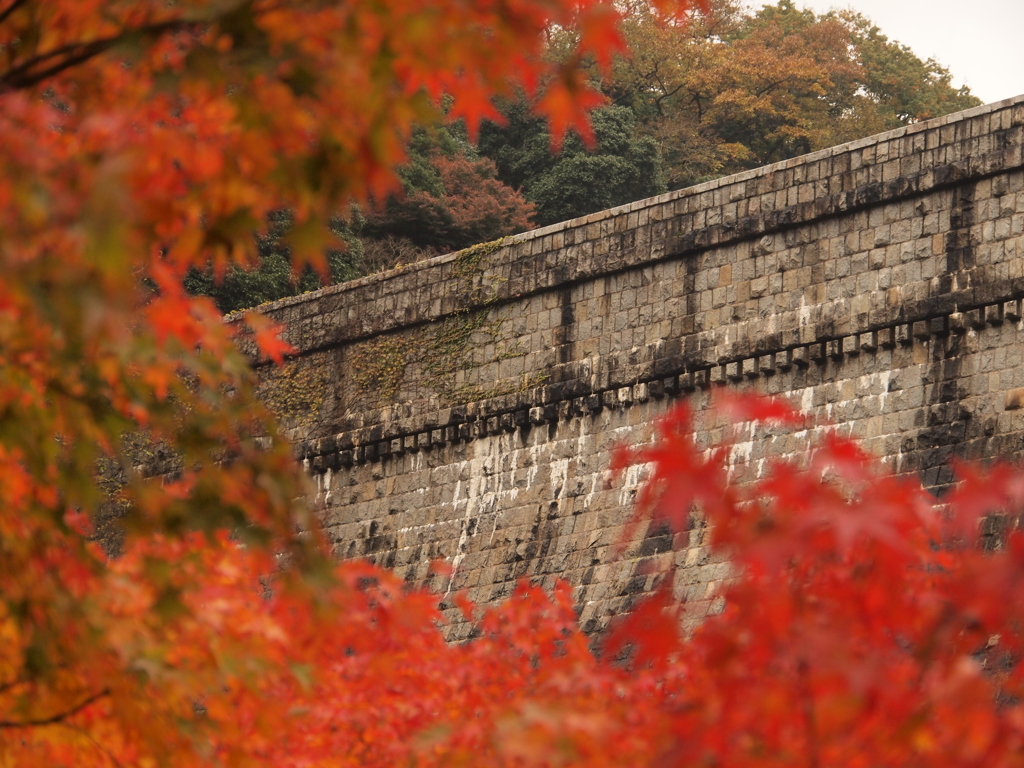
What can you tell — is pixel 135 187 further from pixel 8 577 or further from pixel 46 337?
pixel 8 577

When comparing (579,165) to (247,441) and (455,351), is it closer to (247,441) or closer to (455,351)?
(455,351)

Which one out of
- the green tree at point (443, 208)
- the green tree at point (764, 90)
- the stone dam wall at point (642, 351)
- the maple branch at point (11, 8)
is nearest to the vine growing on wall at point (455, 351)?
the stone dam wall at point (642, 351)

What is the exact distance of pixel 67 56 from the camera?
4828 millimetres

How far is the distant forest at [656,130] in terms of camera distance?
3244 centimetres

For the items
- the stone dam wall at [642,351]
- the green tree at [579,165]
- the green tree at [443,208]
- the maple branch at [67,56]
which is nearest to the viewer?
the maple branch at [67,56]

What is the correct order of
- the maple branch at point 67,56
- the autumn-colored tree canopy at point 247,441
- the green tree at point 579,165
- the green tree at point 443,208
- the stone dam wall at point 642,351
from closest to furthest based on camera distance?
1. the autumn-colored tree canopy at point 247,441
2. the maple branch at point 67,56
3. the stone dam wall at point 642,351
4. the green tree at point 443,208
5. the green tree at point 579,165

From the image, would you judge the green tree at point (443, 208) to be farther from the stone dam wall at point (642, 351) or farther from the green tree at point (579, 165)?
the stone dam wall at point (642, 351)

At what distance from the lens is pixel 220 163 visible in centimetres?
457

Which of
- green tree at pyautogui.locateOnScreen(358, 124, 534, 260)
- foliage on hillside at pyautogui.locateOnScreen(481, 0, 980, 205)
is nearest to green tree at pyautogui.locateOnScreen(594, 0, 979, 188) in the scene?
foliage on hillside at pyautogui.locateOnScreen(481, 0, 980, 205)

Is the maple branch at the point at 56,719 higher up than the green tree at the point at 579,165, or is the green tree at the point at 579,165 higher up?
the green tree at the point at 579,165

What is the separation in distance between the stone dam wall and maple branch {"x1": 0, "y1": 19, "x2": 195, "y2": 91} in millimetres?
9923

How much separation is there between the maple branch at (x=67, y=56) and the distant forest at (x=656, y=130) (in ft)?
79.6

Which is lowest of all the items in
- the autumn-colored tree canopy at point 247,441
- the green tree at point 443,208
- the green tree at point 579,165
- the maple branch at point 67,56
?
the autumn-colored tree canopy at point 247,441

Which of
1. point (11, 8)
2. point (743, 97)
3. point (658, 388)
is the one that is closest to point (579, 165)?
point (743, 97)
